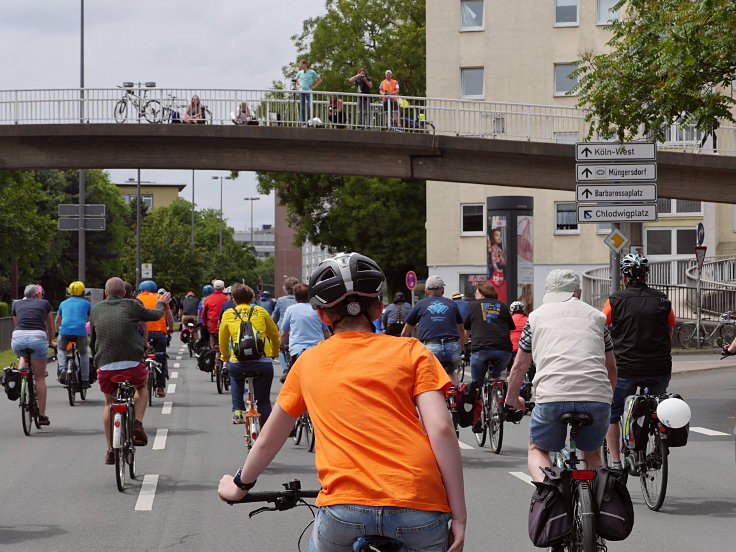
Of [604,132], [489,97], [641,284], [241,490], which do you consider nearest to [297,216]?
[489,97]

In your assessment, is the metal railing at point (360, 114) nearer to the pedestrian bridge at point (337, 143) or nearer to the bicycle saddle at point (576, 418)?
the pedestrian bridge at point (337, 143)

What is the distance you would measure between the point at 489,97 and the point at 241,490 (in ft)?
157

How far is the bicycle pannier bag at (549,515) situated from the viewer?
18.0 ft

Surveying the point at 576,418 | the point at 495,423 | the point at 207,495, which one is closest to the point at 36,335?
the point at 207,495

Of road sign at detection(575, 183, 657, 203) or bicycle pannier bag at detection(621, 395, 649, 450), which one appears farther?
road sign at detection(575, 183, 657, 203)

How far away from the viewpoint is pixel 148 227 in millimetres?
69000

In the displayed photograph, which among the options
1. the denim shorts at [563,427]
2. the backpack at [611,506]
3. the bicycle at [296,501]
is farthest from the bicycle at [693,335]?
the bicycle at [296,501]

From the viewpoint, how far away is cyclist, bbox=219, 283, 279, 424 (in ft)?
35.4

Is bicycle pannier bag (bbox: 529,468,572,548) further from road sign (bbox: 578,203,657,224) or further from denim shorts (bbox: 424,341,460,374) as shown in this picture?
road sign (bbox: 578,203,657,224)

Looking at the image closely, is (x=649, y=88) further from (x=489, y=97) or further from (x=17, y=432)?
(x=489, y=97)

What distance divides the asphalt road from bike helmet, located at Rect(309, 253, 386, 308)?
3900 millimetres

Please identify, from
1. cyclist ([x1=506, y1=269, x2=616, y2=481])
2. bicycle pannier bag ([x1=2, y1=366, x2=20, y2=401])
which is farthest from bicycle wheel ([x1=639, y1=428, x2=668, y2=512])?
bicycle pannier bag ([x1=2, y1=366, x2=20, y2=401])

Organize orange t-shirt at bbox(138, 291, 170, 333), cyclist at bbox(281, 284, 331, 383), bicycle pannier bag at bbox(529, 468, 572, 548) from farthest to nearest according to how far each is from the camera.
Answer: orange t-shirt at bbox(138, 291, 170, 333) → cyclist at bbox(281, 284, 331, 383) → bicycle pannier bag at bbox(529, 468, 572, 548)

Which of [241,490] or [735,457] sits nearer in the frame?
[241,490]
